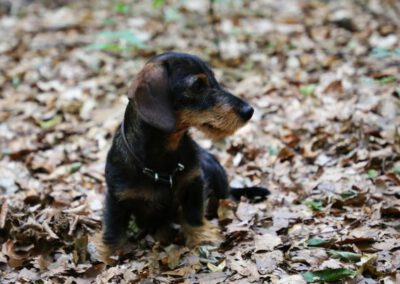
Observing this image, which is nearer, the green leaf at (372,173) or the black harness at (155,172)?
the black harness at (155,172)

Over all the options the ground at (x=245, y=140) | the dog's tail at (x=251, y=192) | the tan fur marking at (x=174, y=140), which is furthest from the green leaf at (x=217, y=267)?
the dog's tail at (x=251, y=192)

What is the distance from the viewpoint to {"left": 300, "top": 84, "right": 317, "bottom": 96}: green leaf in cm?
722

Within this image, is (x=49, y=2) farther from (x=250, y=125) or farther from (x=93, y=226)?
(x=93, y=226)

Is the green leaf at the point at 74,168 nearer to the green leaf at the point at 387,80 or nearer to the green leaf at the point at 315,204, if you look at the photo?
the green leaf at the point at 315,204

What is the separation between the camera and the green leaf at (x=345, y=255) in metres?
3.79

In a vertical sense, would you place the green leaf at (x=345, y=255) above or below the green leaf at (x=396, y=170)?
below

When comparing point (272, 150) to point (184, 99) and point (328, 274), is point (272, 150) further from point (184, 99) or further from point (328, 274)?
point (328, 274)

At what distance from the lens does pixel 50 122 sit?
7.20 metres

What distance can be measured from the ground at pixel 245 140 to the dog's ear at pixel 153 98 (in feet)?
3.70

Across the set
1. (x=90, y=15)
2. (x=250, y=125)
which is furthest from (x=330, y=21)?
(x=90, y=15)

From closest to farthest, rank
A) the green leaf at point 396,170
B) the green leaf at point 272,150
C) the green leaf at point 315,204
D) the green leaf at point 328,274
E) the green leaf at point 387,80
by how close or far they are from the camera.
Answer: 1. the green leaf at point 328,274
2. the green leaf at point 315,204
3. the green leaf at point 396,170
4. the green leaf at point 272,150
5. the green leaf at point 387,80

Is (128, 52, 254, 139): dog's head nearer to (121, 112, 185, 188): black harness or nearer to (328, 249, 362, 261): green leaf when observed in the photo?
(121, 112, 185, 188): black harness

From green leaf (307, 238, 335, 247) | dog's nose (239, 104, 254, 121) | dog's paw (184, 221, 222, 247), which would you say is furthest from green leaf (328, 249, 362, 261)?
dog's nose (239, 104, 254, 121)

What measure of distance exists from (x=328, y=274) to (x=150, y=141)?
5.31 feet
